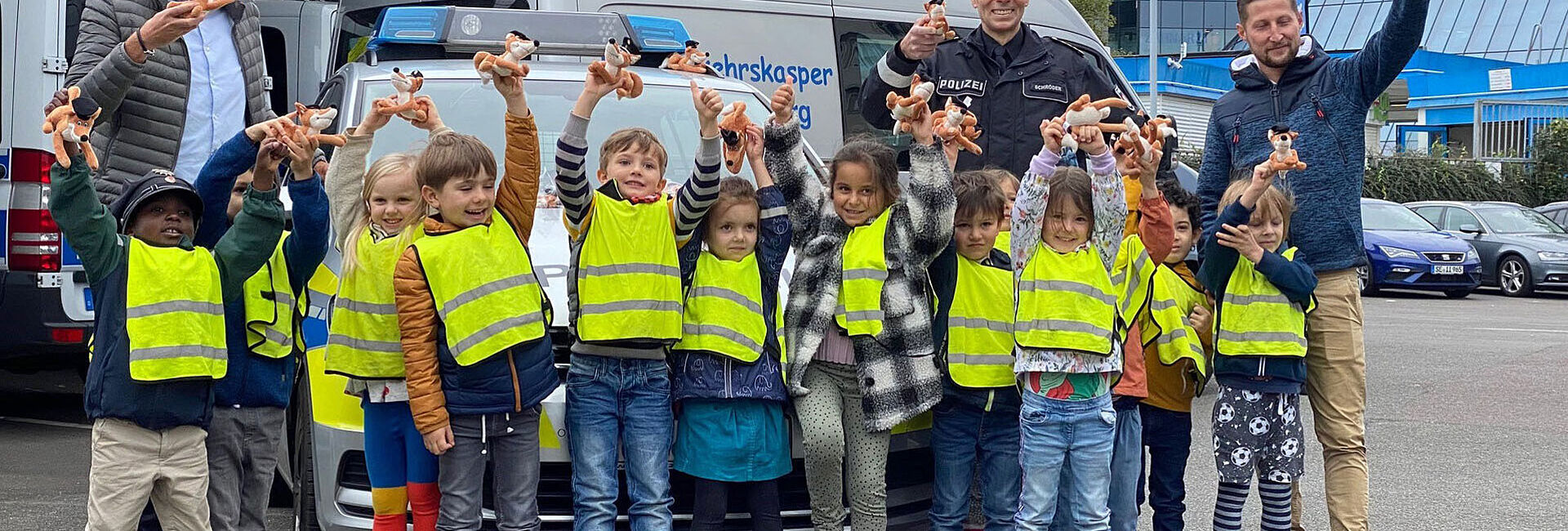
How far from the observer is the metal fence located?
125 ft

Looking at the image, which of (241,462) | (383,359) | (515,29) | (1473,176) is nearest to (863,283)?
(383,359)

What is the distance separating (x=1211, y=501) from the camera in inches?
251

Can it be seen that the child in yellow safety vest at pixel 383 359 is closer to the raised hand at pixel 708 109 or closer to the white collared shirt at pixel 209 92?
the raised hand at pixel 708 109

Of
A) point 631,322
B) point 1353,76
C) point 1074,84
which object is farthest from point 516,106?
point 1353,76

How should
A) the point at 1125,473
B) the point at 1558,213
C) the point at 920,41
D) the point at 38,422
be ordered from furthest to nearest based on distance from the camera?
the point at 1558,213
the point at 38,422
the point at 920,41
the point at 1125,473

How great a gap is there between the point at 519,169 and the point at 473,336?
53 cm

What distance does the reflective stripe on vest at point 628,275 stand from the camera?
412 cm

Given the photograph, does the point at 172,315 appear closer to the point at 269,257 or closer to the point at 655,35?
the point at 269,257

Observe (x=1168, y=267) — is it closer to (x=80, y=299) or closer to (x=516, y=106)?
(x=516, y=106)

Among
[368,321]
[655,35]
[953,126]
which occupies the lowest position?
[368,321]

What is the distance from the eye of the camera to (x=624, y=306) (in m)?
4.12

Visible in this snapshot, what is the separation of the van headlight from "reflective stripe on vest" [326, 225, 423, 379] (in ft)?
57.6

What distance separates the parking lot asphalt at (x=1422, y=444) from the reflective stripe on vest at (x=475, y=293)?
240 cm

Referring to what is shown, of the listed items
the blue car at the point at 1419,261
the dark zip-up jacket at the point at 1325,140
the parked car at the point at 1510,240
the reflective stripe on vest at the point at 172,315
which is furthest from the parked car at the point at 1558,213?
the reflective stripe on vest at the point at 172,315
